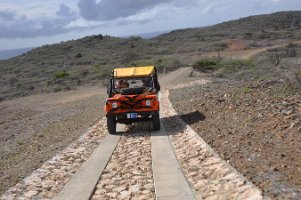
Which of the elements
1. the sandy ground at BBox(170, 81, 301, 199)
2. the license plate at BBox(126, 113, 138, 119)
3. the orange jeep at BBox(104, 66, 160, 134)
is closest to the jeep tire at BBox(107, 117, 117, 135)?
the orange jeep at BBox(104, 66, 160, 134)

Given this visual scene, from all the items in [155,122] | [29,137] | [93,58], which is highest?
[93,58]

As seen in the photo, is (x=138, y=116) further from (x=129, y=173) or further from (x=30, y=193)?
(x=30, y=193)

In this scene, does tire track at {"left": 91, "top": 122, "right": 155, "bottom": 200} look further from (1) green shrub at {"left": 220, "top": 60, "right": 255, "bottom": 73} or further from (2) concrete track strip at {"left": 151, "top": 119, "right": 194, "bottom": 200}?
(1) green shrub at {"left": 220, "top": 60, "right": 255, "bottom": 73}

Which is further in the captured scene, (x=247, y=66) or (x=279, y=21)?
(x=279, y=21)

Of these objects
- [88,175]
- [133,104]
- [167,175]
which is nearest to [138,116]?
[133,104]

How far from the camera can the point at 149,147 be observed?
41.7ft

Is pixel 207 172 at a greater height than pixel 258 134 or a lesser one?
lesser

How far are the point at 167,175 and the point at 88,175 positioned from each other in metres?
1.69

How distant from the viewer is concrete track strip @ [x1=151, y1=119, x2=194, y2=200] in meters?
8.19

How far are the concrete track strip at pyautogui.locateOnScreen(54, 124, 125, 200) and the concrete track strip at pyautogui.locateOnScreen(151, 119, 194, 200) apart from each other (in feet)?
3.86

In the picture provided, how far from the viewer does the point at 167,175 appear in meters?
9.52

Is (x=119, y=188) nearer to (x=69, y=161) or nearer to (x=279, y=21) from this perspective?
(x=69, y=161)

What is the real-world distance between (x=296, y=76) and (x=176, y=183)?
29.7ft

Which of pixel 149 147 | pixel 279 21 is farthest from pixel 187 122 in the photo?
pixel 279 21
